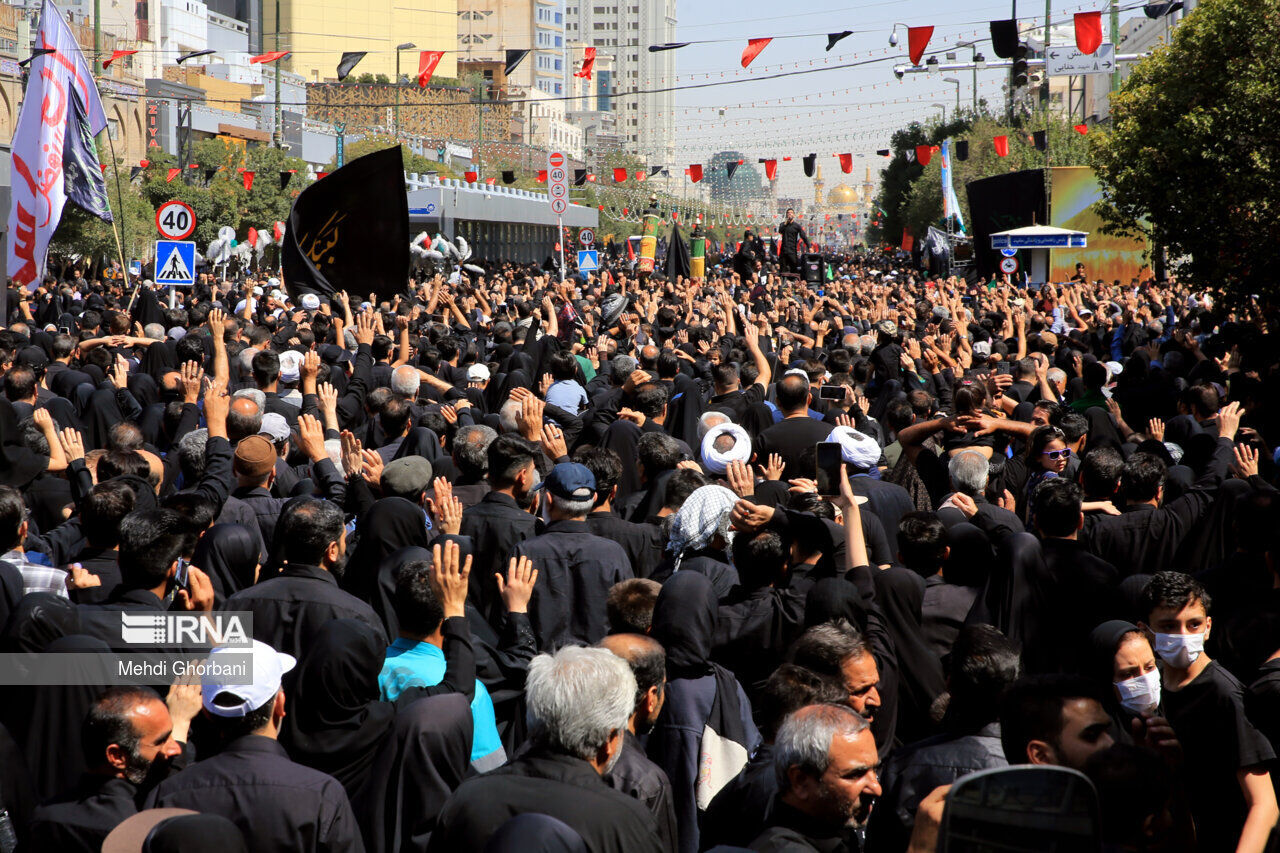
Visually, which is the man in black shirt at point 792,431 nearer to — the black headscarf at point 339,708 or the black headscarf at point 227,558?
the black headscarf at point 227,558

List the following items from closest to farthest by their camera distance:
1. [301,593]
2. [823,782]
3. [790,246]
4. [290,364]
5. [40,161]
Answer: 1. [823,782]
2. [301,593]
3. [290,364]
4. [40,161]
5. [790,246]

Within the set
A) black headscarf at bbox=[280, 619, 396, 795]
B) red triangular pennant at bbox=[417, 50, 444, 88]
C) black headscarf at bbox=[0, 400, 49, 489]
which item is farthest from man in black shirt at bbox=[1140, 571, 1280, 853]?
red triangular pennant at bbox=[417, 50, 444, 88]

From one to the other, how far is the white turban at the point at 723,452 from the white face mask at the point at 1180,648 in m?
2.72

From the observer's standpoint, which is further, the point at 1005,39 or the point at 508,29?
the point at 508,29

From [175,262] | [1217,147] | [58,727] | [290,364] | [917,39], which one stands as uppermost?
[917,39]

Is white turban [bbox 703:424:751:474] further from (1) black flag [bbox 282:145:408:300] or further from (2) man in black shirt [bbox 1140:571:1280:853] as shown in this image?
(1) black flag [bbox 282:145:408:300]

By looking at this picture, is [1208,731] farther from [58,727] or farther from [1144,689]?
[58,727]

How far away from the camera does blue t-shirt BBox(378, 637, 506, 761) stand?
13.5ft

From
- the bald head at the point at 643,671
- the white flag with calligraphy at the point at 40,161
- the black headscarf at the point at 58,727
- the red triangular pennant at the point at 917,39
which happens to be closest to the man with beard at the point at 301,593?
the black headscarf at the point at 58,727

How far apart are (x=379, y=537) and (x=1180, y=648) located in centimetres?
340

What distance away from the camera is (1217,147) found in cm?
1293

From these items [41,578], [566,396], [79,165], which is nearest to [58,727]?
[41,578]

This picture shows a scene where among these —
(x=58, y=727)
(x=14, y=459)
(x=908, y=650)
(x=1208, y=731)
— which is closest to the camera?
(x=1208, y=731)

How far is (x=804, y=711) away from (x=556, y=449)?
4.31 m
